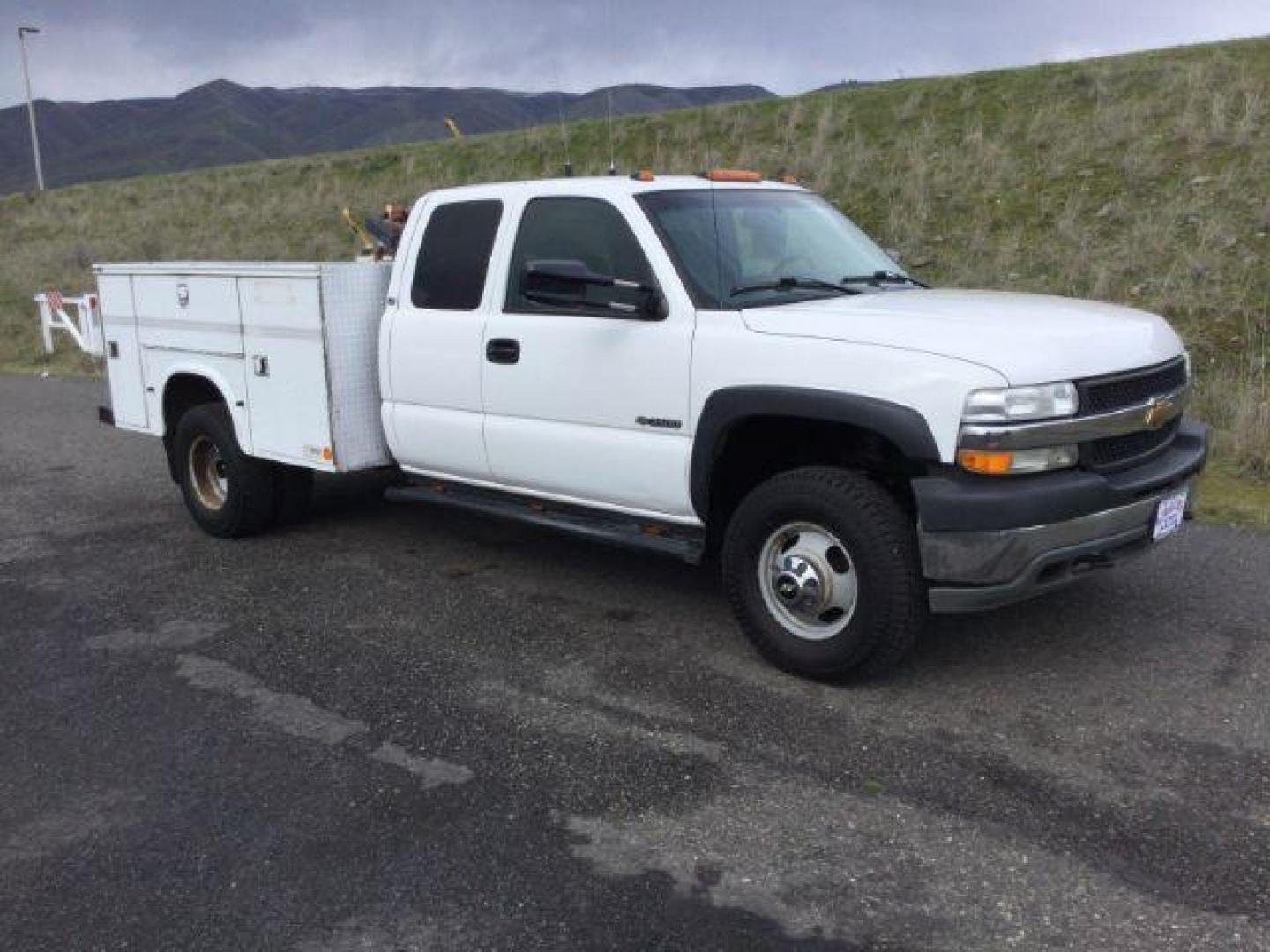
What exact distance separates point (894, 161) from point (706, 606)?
12.7 meters

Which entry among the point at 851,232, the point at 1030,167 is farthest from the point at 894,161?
the point at 851,232

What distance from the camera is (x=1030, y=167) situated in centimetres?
1515

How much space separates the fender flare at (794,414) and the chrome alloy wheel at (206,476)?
363cm

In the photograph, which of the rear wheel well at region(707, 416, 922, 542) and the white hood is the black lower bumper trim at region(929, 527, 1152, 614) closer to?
the rear wheel well at region(707, 416, 922, 542)

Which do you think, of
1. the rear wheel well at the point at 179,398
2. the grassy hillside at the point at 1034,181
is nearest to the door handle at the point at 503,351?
the rear wheel well at the point at 179,398

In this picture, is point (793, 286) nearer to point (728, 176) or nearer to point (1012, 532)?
point (728, 176)

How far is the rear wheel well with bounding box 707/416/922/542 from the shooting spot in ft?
15.0

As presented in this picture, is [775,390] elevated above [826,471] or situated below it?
above

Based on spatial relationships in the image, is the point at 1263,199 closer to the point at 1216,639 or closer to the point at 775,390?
the point at 1216,639

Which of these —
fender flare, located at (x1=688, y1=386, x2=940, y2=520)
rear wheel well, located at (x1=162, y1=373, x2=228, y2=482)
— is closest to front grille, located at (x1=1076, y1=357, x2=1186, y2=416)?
fender flare, located at (x1=688, y1=386, x2=940, y2=520)

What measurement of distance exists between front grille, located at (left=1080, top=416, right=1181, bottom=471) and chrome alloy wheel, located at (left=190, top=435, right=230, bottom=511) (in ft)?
16.6

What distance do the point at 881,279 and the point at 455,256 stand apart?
2.07 meters

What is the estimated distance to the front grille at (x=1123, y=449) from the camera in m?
4.27

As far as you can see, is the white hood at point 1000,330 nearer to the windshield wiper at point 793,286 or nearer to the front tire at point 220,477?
the windshield wiper at point 793,286
